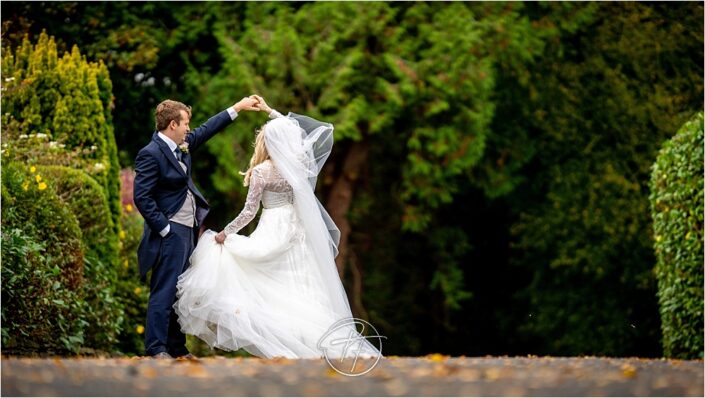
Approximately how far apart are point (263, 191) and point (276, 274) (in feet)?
2.15

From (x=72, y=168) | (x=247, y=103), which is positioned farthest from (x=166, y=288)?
(x=72, y=168)

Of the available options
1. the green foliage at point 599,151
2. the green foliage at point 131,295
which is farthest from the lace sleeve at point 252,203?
the green foliage at point 599,151

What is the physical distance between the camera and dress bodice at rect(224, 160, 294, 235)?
8.83 meters

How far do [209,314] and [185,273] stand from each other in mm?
361

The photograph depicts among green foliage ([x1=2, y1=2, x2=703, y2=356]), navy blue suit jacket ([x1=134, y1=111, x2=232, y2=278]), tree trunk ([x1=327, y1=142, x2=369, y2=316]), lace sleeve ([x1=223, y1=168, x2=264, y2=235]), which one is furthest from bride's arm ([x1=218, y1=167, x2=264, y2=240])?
tree trunk ([x1=327, y1=142, x2=369, y2=316])

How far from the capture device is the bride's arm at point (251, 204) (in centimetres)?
881

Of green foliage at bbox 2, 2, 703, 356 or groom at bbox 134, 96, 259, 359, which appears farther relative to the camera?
green foliage at bbox 2, 2, 703, 356

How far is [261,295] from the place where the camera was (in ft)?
28.6

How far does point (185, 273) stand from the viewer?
8.62 meters

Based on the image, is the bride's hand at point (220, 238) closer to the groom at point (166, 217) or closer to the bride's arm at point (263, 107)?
the groom at point (166, 217)

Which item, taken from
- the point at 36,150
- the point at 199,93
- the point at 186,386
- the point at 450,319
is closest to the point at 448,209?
the point at 450,319

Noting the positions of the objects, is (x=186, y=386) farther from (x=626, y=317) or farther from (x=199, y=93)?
(x=626, y=317)

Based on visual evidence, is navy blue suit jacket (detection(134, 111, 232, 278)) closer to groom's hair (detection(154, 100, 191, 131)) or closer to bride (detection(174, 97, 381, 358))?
groom's hair (detection(154, 100, 191, 131))

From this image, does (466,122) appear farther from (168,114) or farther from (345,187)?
(168,114)
